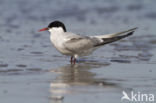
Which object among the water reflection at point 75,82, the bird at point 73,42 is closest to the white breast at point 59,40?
the bird at point 73,42

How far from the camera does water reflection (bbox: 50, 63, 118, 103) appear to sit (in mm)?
4988

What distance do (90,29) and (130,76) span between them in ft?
15.7

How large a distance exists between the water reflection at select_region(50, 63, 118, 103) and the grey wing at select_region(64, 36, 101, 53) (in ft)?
1.49

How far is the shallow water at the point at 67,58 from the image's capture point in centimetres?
500

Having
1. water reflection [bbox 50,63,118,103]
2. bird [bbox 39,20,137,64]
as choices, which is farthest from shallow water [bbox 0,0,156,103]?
bird [bbox 39,20,137,64]

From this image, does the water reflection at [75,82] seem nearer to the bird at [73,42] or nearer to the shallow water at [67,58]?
the shallow water at [67,58]

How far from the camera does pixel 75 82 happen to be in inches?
218

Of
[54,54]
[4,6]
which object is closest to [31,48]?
[54,54]

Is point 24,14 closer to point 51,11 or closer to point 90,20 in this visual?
point 51,11

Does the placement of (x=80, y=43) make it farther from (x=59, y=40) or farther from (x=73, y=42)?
(x=59, y=40)

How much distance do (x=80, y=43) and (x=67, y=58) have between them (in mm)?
614

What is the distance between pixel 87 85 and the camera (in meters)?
5.35

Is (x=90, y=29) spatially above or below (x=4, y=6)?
below

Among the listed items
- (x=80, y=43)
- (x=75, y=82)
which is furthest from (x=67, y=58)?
(x=75, y=82)
